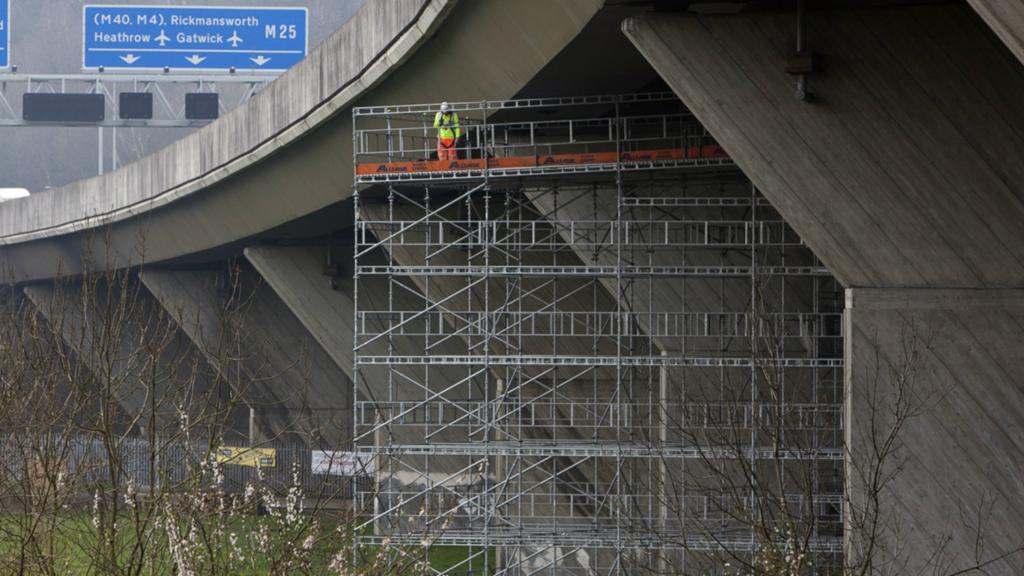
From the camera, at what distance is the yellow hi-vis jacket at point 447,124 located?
58.6ft

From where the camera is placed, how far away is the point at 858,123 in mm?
13742

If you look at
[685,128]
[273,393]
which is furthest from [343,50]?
[273,393]

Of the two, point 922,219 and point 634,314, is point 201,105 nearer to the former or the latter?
point 634,314

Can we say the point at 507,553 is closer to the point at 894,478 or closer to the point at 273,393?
the point at 894,478

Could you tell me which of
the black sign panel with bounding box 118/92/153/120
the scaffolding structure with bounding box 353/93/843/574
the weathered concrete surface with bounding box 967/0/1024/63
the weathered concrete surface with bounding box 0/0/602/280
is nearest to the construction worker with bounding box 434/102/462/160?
the scaffolding structure with bounding box 353/93/843/574

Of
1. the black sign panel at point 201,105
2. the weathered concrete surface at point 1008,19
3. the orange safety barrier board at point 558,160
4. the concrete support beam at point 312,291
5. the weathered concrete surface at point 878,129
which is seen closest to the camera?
the weathered concrete surface at point 1008,19

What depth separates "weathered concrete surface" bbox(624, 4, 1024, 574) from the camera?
13.4 m

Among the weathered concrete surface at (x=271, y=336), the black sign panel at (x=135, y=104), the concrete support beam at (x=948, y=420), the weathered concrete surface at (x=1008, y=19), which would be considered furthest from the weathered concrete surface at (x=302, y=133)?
the weathered concrete surface at (x=1008, y=19)

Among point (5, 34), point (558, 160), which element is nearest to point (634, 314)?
point (558, 160)

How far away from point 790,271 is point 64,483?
27.7 ft

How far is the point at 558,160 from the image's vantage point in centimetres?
1762

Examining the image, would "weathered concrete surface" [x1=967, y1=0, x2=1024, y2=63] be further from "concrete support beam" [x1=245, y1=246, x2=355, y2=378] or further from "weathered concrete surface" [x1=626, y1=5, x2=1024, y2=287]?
"concrete support beam" [x1=245, y1=246, x2=355, y2=378]

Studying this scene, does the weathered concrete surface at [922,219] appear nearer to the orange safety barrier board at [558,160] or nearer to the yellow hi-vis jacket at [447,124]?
the orange safety barrier board at [558,160]

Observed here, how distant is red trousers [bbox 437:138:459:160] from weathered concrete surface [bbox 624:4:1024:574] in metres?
4.51
